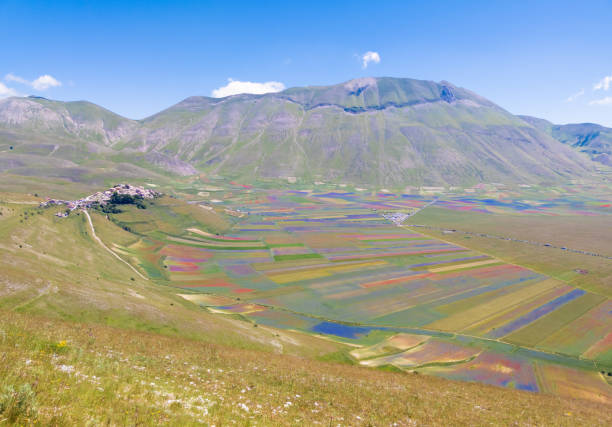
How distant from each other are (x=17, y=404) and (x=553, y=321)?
100m

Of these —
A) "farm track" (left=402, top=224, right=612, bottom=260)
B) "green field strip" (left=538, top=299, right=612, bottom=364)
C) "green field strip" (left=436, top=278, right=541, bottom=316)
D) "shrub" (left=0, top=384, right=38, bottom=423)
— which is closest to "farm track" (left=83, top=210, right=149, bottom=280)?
"green field strip" (left=436, top=278, right=541, bottom=316)

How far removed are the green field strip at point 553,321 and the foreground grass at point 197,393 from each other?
38572 mm

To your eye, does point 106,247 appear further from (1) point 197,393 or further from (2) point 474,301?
(2) point 474,301

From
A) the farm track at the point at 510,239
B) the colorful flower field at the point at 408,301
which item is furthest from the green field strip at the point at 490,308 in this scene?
the farm track at the point at 510,239

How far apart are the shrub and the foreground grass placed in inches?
0.9

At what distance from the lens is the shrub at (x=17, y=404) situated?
7.55m

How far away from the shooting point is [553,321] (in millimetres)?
76312

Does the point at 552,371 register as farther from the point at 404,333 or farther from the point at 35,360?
the point at 35,360

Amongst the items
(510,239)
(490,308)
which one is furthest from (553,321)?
(510,239)

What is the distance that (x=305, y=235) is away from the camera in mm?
165250

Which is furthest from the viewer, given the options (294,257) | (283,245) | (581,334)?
(283,245)

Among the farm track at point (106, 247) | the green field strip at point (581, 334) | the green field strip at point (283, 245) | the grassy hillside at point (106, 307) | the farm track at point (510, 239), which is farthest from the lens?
the green field strip at point (283, 245)

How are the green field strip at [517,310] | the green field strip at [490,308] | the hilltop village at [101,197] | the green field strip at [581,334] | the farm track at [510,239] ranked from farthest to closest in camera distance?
1. the farm track at [510,239]
2. the hilltop village at [101,197]
3. the green field strip at [490,308]
4. the green field strip at [517,310]
5. the green field strip at [581,334]

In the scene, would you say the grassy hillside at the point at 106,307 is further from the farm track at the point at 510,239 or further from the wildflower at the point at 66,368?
the farm track at the point at 510,239
